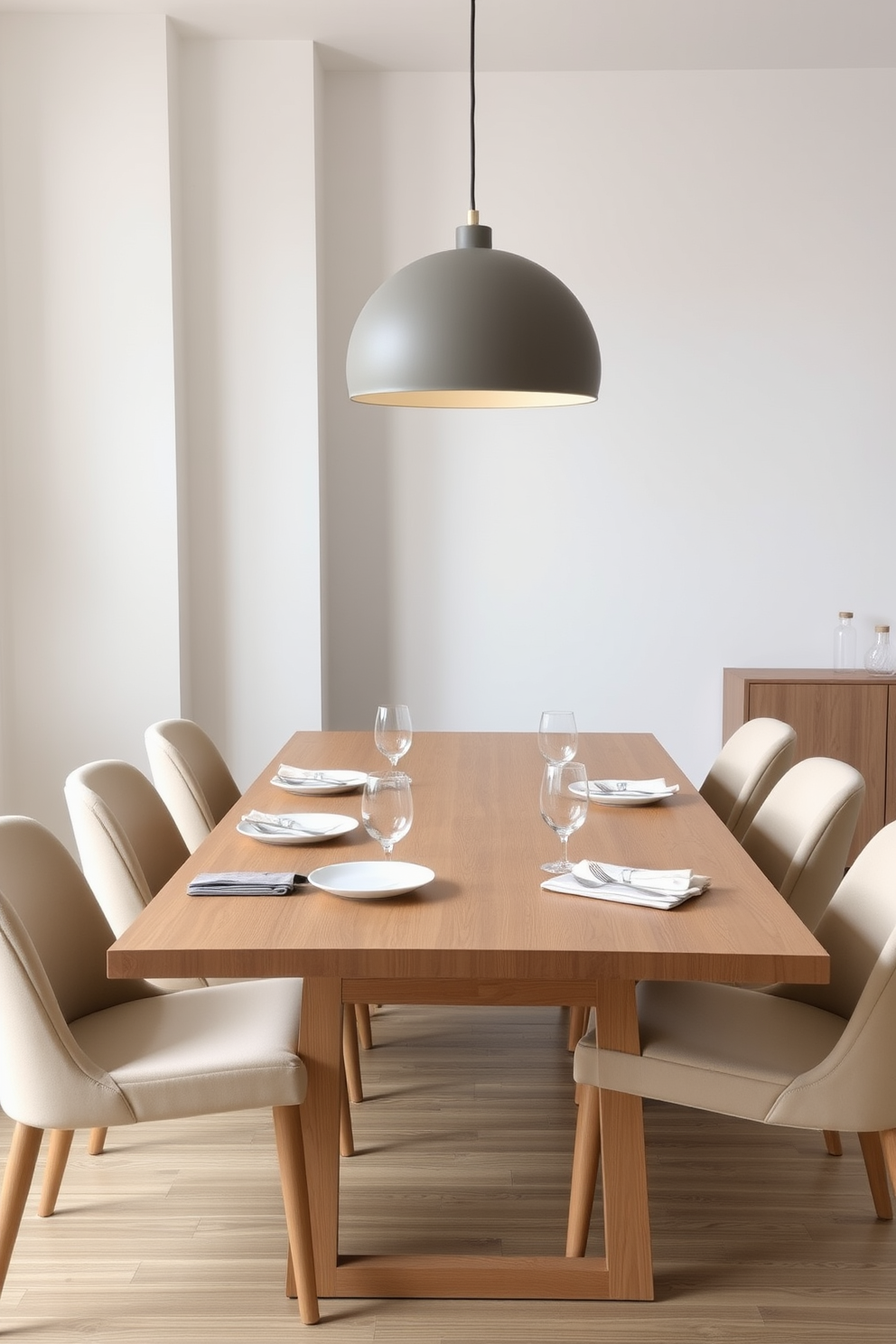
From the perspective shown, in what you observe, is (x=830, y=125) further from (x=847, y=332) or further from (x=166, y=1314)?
(x=166, y=1314)

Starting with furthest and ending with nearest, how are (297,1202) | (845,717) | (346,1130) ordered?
(845,717), (346,1130), (297,1202)

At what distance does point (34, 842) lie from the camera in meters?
2.29

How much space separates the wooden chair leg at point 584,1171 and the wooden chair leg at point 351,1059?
2.66 ft

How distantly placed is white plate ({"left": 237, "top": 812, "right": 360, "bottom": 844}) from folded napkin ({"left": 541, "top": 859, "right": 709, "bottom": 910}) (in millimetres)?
486

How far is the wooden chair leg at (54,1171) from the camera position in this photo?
2.46 meters

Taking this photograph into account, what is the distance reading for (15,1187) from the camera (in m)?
2.07

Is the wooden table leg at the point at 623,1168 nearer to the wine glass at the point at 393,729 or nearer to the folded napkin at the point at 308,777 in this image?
the wine glass at the point at 393,729

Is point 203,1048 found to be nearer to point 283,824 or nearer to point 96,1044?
point 96,1044

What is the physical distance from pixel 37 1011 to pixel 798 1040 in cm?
129

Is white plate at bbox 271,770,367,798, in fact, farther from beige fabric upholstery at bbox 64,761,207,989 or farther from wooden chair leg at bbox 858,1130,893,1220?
wooden chair leg at bbox 858,1130,893,1220

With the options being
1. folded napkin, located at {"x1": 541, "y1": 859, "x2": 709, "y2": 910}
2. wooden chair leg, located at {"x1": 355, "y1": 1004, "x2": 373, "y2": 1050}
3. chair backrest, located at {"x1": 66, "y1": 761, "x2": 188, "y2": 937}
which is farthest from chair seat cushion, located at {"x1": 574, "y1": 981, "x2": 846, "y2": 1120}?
wooden chair leg, located at {"x1": 355, "y1": 1004, "x2": 373, "y2": 1050}

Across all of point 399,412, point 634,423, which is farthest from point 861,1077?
point 399,412

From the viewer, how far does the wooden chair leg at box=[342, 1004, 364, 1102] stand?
2.93 m

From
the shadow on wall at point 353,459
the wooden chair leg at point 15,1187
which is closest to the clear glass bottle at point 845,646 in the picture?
the shadow on wall at point 353,459
